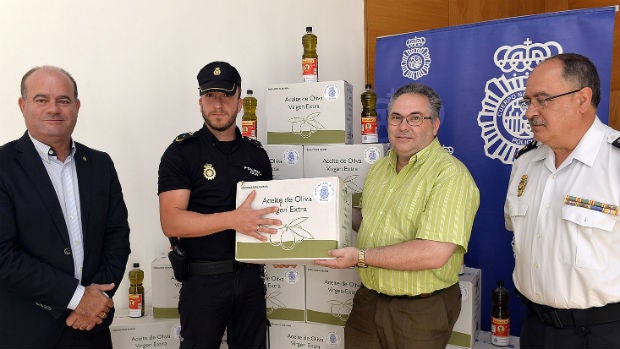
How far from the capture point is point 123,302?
2.61 metres

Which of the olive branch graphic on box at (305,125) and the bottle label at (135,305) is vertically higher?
the olive branch graphic on box at (305,125)

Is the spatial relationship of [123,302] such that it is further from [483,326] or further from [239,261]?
[483,326]

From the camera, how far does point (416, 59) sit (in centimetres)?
299

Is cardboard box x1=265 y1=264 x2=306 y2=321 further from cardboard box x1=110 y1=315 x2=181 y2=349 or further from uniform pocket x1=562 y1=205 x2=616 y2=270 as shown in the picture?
uniform pocket x1=562 y1=205 x2=616 y2=270

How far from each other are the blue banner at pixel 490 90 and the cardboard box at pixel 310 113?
726mm

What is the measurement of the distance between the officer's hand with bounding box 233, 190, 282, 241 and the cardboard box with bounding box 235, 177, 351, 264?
0.02 m

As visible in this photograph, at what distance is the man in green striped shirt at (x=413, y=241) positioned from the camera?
5.52ft

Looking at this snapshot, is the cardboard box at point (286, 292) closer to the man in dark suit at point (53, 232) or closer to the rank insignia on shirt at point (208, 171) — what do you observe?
the rank insignia on shirt at point (208, 171)

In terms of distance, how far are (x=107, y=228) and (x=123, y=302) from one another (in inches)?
36.0

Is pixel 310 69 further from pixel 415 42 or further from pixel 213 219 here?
pixel 213 219

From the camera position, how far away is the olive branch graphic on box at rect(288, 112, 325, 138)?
247 cm

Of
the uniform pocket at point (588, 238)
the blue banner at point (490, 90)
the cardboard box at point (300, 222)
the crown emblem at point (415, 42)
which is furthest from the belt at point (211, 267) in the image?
the crown emblem at point (415, 42)

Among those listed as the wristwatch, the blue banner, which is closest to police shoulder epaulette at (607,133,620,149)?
the wristwatch

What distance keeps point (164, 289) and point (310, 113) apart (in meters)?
1.16
